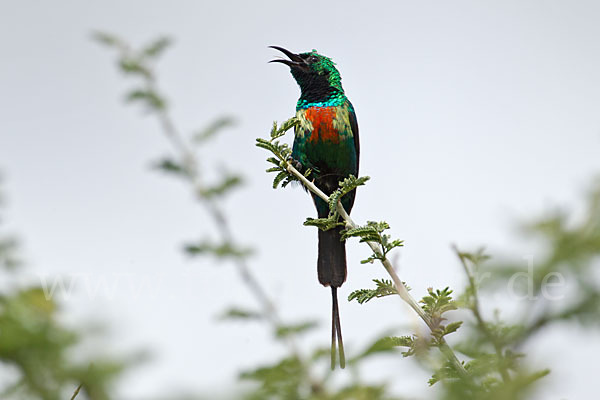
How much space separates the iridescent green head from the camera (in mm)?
5211

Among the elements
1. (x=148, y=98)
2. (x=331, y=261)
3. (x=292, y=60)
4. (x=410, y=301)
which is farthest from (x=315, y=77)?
(x=410, y=301)

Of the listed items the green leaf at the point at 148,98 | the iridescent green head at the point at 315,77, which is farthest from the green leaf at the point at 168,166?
the iridescent green head at the point at 315,77

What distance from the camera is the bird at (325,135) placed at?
438cm

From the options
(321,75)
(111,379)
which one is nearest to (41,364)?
(111,379)

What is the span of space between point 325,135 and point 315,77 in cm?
78

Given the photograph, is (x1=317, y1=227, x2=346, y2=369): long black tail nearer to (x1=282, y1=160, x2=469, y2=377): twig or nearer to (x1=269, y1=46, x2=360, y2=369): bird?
(x1=269, y1=46, x2=360, y2=369): bird

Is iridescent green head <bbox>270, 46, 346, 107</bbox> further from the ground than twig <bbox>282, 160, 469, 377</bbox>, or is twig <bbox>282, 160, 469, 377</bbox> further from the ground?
iridescent green head <bbox>270, 46, 346, 107</bbox>

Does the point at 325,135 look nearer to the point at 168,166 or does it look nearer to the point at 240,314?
the point at 168,166

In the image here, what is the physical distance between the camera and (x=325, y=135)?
4.85 meters

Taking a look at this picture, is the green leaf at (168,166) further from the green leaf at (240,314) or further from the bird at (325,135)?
the bird at (325,135)

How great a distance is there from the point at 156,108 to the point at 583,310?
2370 mm

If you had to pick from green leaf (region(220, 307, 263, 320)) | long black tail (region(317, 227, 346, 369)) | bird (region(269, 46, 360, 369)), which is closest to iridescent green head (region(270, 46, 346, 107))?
bird (region(269, 46, 360, 369))

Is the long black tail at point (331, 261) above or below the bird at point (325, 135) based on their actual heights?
below

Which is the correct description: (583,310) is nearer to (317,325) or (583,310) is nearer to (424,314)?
(317,325)
